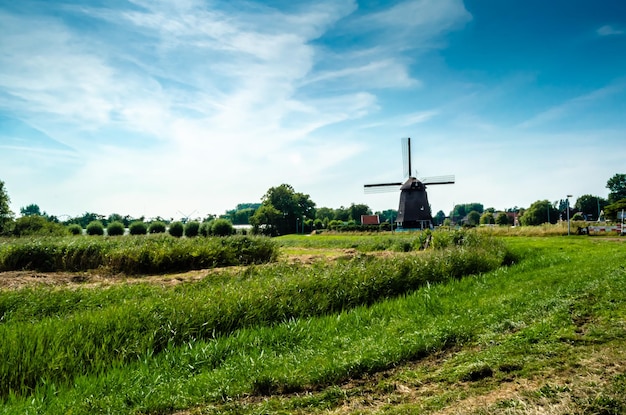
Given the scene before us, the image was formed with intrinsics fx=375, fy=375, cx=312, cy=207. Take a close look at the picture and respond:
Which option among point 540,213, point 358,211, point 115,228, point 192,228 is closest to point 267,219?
point 192,228

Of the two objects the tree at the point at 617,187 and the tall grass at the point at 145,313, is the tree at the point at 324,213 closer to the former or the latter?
the tree at the point at 617,187

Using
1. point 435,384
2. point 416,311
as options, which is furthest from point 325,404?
point 416,311

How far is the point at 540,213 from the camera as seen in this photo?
75.1 m

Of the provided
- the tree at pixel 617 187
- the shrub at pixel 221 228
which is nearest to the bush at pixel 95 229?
the shrub at pixel 221 228

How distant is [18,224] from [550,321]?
48840 mm

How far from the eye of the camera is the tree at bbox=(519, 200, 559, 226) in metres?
74.8

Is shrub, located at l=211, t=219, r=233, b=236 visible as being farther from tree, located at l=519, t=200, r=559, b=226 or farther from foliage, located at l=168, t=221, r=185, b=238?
tree, located at l=519, t=200, r=559, b=226

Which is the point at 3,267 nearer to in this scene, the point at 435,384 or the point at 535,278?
the point at 435,384

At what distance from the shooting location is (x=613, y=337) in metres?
4.95

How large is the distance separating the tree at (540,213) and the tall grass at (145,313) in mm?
74278

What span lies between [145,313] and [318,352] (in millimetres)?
3266

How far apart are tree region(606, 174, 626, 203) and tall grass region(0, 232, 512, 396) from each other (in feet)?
342

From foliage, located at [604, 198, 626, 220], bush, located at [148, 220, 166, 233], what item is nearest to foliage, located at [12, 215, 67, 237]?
→ bush, located at [148, 220, 166, 233]

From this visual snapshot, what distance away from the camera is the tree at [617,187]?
298ft
